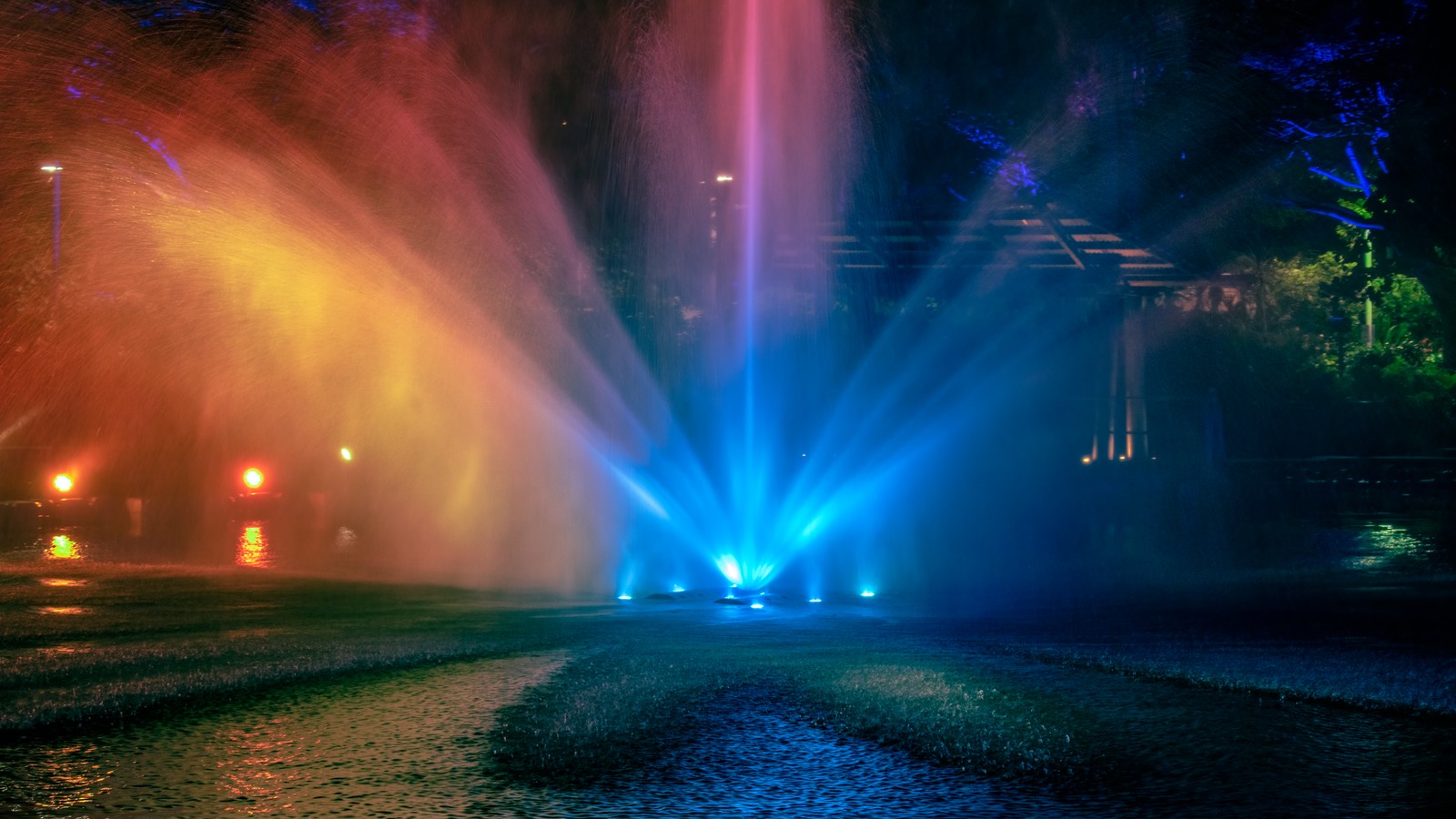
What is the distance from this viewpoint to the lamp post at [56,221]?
28.7 metres

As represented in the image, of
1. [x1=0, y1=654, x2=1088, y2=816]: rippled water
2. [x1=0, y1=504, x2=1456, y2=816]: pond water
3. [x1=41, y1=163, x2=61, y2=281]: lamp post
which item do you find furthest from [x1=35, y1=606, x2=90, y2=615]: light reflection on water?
[x1=41, y1=163, x2=61, y2=281]: lamp post

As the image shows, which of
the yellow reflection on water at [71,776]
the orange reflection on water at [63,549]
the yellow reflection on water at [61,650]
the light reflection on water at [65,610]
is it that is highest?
the orange reflection on water at [63,549]

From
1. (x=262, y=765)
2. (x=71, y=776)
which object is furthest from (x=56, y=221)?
(x=262, y=765)

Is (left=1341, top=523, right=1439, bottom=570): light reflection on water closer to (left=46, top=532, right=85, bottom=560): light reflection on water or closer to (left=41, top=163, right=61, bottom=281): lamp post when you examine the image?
(left=46, top=532, right=85, bottom=560): light reflection on water

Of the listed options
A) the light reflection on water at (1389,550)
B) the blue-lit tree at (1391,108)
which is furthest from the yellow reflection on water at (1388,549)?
the blue-lit tree at (1391,108)

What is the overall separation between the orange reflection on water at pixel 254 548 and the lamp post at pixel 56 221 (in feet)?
29.8

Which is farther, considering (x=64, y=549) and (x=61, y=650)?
(x=64, y=549)

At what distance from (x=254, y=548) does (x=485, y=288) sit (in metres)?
6.07

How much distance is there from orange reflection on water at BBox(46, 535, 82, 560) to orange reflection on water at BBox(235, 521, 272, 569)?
203 cm

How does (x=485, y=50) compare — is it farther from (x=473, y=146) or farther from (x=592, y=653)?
(x=592, y=653)

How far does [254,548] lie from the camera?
19172 millimetres

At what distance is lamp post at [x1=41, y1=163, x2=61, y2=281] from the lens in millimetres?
28705

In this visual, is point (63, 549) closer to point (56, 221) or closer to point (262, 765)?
point (56, 221)

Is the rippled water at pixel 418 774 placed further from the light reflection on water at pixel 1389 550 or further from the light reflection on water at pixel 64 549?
the light reflection on water at pixel 64 549
